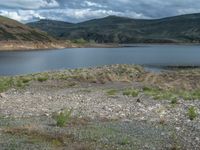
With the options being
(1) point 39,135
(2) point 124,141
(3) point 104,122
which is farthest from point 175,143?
(1) point 39,135

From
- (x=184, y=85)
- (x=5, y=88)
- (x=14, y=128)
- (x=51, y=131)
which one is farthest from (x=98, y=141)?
(x=184, y=85)

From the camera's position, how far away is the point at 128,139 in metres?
17.4

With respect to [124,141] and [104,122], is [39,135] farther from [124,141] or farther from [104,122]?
[104,122]

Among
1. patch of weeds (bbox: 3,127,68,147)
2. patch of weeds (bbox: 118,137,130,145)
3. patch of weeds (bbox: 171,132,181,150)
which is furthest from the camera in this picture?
patch of weeds (bbox: 3,127,68,147)

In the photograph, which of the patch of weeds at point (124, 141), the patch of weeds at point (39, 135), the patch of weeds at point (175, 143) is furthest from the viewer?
the patch of weeds at point (39, 135)

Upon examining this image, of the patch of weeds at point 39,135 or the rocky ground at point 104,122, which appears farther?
the patch of weeds at point 39,135

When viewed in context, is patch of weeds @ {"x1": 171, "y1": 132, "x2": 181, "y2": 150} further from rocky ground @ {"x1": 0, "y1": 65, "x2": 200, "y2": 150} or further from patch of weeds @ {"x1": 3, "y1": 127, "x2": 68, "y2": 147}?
patch of weeds @ {"x1": 3, "y1": 127, "x2": 68, "y2": 147}

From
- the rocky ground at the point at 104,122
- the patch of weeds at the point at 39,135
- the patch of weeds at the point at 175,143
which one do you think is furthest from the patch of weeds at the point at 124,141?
the patch of weeds at the point at 39,135

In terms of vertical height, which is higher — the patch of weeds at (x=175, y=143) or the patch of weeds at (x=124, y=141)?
the patch of weeds at (x=124, y=141)

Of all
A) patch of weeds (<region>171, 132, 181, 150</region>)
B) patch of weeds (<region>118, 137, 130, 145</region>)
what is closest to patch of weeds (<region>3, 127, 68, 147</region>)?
patch of weeds (<region>118, 137, 130, 145</region>)

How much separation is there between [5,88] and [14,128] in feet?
66.3

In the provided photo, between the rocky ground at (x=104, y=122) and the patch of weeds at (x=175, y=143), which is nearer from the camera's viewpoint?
the patch of weeds at (x=175, y=143)

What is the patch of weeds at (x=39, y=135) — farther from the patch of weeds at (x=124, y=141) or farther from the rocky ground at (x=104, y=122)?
the patch of weeds at (x=124, y=141)

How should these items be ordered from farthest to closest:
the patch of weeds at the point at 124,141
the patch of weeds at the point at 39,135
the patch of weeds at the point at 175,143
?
the patch of weeds at the point at 39,135 → the patch of weeds at the point at 124,141 → the patch of weeds at the point at 175,143
